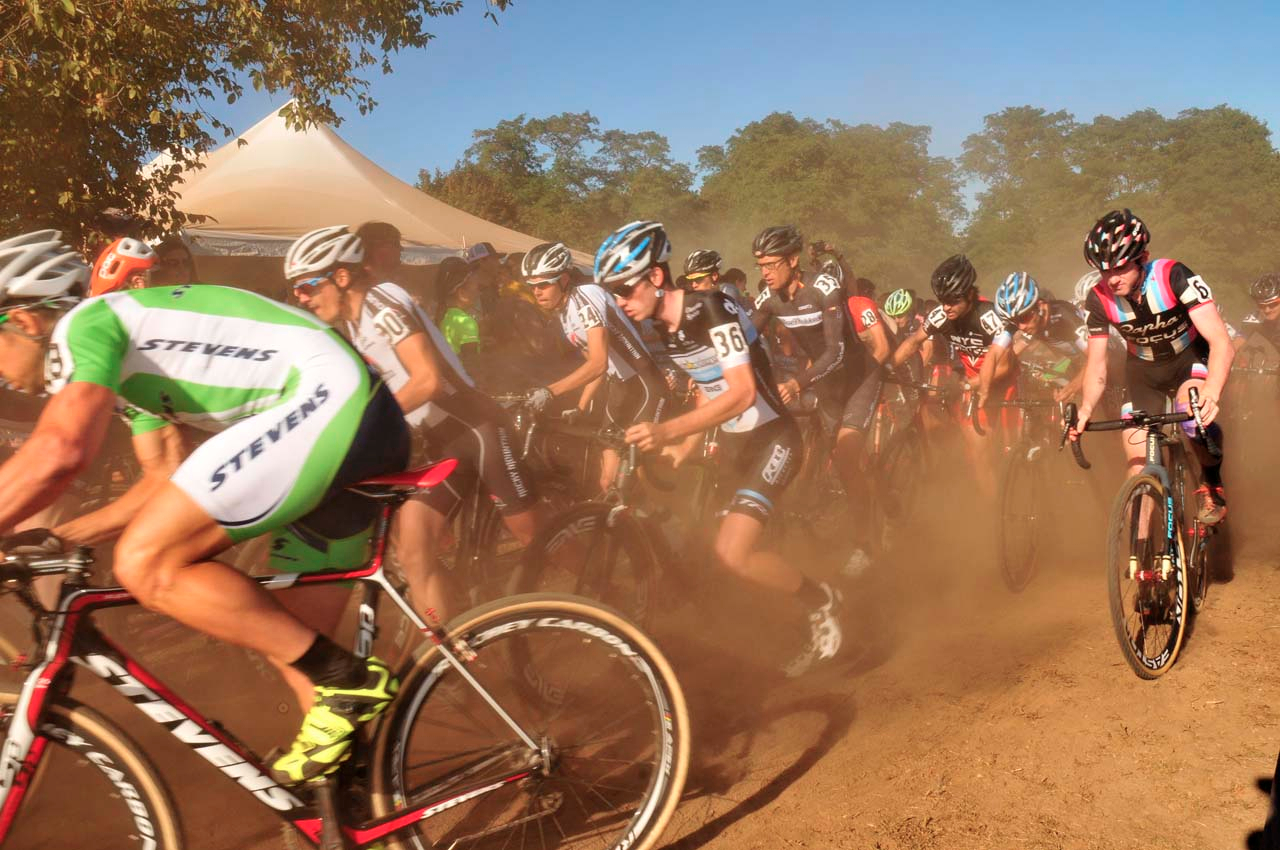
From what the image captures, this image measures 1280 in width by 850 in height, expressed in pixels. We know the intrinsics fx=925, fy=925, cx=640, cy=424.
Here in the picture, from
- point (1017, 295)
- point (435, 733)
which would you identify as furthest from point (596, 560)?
point (1017, 295)

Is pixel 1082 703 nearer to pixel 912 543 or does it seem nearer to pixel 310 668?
pixel 310 668

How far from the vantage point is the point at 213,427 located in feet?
9.28

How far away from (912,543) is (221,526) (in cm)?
656

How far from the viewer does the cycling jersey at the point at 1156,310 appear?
17.4 ft

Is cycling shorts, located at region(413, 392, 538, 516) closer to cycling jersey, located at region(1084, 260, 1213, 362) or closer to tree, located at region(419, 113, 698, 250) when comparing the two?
cycling jersey, located at region(1084, 260, 1213, 362)

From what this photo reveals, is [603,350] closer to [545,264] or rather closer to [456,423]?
[545,264]

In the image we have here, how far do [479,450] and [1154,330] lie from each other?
411cm

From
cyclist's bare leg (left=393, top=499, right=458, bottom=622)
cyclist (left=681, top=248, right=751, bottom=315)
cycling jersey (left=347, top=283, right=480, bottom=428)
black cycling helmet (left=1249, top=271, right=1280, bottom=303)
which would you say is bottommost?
cyclist's bare leg (left=393, top=499, right=458, bottom=622)

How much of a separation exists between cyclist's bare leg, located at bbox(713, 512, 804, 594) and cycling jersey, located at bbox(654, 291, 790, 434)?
1.88 ft

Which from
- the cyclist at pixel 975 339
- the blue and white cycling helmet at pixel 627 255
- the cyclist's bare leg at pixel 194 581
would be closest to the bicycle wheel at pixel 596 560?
the blue and white cycling helmet at pixel 627 255

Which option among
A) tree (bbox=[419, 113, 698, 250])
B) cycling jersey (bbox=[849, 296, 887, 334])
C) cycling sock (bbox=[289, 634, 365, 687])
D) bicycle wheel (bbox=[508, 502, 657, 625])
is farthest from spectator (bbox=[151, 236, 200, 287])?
tree (bbox=[419, 113, 698, 250])

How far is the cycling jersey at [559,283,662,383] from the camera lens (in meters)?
6.35

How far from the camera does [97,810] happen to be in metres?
2.71

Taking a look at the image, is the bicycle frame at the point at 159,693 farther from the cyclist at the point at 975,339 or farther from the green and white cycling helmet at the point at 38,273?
the cyclist at the point at 975,339
